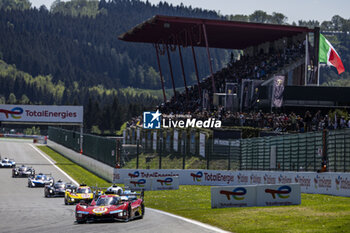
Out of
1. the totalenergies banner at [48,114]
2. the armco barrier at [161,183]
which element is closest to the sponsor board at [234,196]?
the armco barrier at [161,183]

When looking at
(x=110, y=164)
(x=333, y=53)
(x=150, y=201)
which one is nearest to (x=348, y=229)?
(x=150, y=201)

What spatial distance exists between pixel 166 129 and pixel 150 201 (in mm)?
24823

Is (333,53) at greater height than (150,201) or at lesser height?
greater

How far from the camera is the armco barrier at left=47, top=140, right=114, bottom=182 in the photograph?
4984 cm

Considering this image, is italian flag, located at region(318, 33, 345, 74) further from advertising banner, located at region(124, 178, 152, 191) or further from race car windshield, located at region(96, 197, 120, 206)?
race car windshield, located at region(96, 197, 120, 206)

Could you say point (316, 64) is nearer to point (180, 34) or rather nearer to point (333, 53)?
point (333, 53)

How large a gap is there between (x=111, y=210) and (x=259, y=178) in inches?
662

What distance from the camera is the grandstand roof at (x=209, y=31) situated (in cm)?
6675

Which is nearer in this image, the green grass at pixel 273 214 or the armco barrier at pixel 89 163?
the green grass at pixel 273 214

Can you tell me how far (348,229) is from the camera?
56.5 feet

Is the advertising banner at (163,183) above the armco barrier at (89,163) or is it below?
above

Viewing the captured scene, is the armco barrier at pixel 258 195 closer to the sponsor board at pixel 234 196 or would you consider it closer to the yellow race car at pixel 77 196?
the sponsor board at pixel 234 196

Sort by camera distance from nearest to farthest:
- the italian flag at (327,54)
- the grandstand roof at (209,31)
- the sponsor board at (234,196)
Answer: the sponsor board at (234,196) < the italian flag at (327,54) < the grandstand roof at (209,31)

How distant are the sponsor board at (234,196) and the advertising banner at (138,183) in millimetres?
13070
